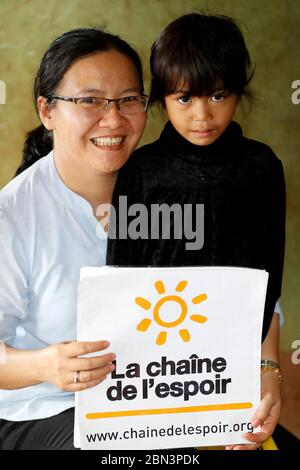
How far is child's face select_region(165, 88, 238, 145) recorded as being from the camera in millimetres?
1305

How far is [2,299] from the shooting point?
131cm

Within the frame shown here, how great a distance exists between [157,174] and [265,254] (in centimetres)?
30

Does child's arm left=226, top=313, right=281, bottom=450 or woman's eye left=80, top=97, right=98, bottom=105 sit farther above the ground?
woman's eye left=80, top=97, right=98, bottom=105

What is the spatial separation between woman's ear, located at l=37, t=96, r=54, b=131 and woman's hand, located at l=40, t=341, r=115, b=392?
45cm

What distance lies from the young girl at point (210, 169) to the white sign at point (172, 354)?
0.05 meters

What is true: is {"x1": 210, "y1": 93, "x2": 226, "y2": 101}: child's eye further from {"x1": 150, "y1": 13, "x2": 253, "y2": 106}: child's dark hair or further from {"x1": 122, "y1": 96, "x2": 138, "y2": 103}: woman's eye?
{"x1": 122, "y1": 96, "x2": 138, "y2": 103}: woman's eye

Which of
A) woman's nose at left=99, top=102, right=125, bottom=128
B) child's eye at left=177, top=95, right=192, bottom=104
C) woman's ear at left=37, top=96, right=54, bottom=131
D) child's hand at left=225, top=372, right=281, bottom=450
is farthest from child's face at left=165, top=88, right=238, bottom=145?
child's hand at left=225, top=372, right=281, bottom=450

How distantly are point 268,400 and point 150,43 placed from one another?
817mm

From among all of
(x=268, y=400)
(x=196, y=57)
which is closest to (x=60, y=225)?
(x=196, y=57)

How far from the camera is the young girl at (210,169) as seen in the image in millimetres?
1299

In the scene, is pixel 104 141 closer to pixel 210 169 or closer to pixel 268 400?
pixel 210 169

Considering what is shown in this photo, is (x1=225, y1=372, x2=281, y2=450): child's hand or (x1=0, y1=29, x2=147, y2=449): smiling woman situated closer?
(x1=0, y1=29, x2=147, y2=449): smiling woman
